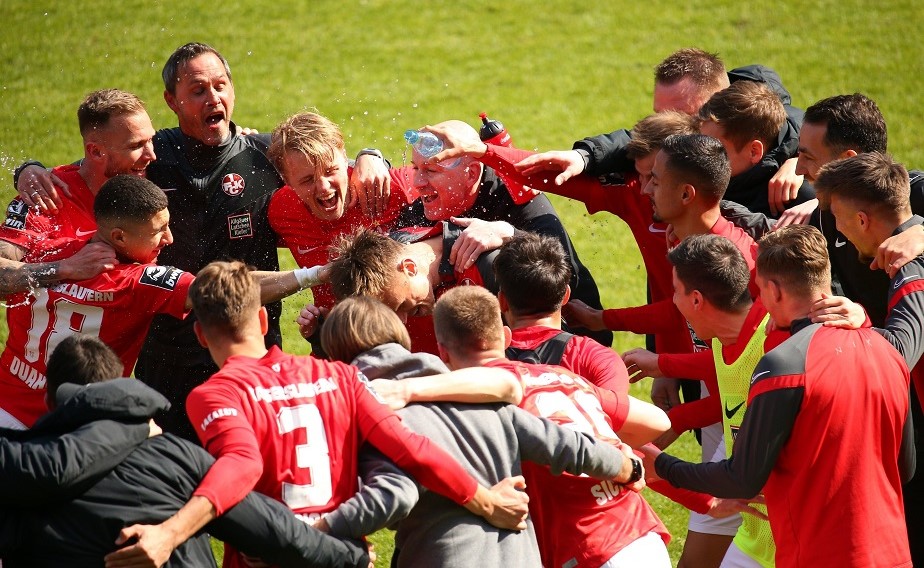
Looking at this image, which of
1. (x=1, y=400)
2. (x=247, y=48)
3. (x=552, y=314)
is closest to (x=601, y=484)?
(x=552, y=314)

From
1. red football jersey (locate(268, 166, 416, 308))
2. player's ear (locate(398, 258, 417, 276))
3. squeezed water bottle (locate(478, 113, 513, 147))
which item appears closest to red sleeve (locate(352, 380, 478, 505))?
player's ear (locate(398, 258, 417, 276))

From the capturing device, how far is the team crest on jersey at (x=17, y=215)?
5867 mm

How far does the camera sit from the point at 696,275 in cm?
473

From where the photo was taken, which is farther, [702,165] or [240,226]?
[240,226]

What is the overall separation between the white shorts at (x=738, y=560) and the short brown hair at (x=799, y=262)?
1.18 m

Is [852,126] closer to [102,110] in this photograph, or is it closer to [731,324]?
[731,324]

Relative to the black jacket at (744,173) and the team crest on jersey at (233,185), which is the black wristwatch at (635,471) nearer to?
the black jacket at (744,173)

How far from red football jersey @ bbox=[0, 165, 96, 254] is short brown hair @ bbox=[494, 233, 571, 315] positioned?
2405 millimetres

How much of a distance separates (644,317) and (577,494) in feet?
5.54

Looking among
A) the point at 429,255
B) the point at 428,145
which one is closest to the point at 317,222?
the point at 428,145

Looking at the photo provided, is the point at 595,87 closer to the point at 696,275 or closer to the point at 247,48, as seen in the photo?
the point at 247,48

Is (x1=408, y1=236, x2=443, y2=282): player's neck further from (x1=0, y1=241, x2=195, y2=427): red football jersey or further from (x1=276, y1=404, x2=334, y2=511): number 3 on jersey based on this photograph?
(x1=276, y1=404, x2=334, y2=511): number 3 on jersey

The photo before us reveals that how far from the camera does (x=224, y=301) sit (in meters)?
3.93

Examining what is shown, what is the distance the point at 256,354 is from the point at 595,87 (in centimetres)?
1280
